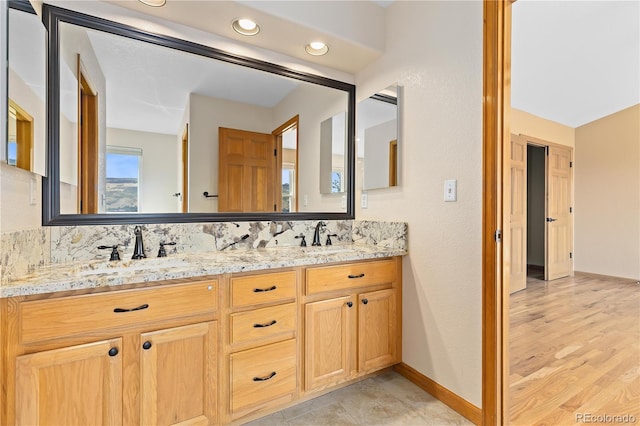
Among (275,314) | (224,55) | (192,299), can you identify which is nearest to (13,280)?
(192,299)

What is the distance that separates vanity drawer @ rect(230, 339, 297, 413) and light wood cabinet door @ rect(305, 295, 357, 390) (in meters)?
0.10

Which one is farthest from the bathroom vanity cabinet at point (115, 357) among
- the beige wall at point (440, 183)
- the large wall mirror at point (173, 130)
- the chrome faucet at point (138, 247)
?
the beige wall at point (440, 183)

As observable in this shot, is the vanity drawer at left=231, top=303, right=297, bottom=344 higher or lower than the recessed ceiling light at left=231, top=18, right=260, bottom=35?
lower

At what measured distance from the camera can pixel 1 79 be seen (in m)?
1.11

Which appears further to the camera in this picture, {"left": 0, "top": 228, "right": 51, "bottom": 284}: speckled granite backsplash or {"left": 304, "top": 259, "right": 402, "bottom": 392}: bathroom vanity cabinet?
{"left": 304, "top": 259, "right": 402, "bottom": 392}: bathroom vanity cabinet

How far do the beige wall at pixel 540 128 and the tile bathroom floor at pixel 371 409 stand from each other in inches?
144

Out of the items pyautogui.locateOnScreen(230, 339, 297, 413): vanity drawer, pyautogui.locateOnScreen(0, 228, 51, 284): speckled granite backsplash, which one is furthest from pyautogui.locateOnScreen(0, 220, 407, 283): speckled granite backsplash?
pyautogui.locateOnScreen(230, 339, 297, 413): vanity drawer

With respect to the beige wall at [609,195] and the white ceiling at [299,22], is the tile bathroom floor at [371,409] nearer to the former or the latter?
the white ceiling at [299,22]

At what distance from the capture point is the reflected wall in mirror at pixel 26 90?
1.17 metres

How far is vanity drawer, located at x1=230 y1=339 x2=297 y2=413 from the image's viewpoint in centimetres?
144

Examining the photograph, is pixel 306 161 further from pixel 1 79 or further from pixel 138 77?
pixel 1 79

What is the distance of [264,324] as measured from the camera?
151 cm

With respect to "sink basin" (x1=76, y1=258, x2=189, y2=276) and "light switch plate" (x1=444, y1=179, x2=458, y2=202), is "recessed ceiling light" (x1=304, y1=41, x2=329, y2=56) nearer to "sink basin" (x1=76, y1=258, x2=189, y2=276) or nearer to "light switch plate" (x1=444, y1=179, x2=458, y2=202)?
"light switch plate" (x1=444, y1=179, x2=458, y2=202)

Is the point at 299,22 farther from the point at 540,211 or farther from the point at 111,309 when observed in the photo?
the point at 540,211
